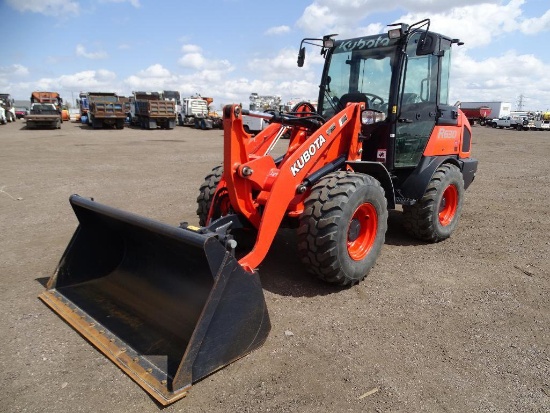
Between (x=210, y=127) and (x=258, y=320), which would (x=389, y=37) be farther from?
(x=210, y=127)

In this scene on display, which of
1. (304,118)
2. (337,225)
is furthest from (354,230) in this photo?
(304,118)

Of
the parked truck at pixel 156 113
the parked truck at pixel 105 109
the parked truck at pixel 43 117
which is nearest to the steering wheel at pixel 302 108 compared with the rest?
the parked truck at pixel 156 113

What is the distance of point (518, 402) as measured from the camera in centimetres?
259

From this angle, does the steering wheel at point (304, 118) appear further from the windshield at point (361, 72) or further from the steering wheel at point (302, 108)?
the windshield at point (361, 72)

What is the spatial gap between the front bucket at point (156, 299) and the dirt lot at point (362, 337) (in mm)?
119

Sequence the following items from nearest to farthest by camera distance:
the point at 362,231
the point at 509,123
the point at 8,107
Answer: the point at 362,231, the point at 8,107, the point at 509,123

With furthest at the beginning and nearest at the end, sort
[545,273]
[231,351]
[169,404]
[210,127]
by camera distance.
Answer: [210,127] < [545,273] < [231,351] < [169,404]

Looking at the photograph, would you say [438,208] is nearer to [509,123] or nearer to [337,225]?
[337,225]

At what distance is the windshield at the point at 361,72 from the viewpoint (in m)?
4.93

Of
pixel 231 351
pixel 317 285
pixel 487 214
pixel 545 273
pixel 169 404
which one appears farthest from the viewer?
pixel 487 214

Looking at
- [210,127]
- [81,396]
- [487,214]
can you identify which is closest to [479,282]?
[487,214]

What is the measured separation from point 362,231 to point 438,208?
155cm

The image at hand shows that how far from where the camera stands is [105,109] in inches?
1089

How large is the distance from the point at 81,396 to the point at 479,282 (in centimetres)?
388
